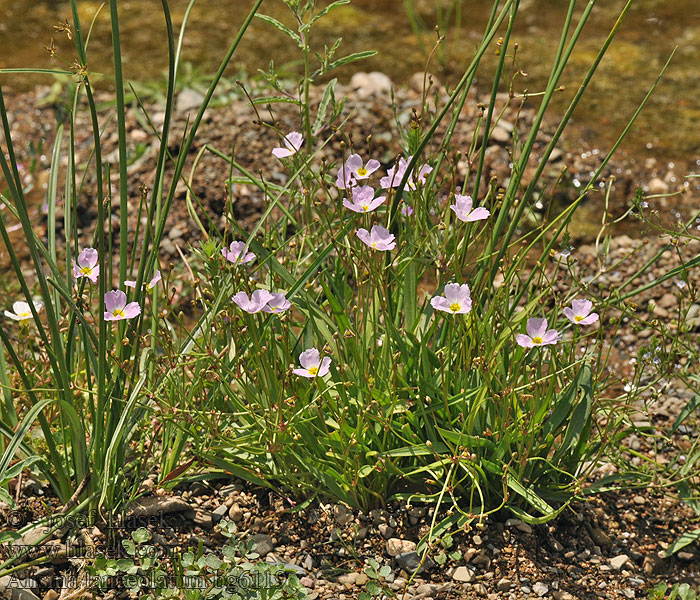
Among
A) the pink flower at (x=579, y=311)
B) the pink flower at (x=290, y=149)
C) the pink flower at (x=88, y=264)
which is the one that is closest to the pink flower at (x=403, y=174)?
the pink flower at (x=290, y=149)

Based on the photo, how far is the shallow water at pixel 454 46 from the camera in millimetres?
3867

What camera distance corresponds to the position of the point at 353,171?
180cm

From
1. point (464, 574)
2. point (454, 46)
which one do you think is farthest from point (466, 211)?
point (454, 46)

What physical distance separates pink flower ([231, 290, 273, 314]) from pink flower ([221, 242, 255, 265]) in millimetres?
123

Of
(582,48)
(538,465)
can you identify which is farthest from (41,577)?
(582,48)

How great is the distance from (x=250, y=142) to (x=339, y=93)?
0.62 metres

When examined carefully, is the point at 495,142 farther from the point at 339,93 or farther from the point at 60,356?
the point at 60,356

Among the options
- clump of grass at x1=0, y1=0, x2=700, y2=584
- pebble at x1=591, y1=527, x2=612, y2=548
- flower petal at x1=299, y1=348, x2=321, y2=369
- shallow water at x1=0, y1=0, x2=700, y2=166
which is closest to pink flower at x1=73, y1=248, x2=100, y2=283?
clump of grass at x1=0, y1=0, x2=700, y2=584

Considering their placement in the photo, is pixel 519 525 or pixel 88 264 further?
pixel 519 525

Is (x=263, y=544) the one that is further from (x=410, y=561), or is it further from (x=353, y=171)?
(x=353, y=171)

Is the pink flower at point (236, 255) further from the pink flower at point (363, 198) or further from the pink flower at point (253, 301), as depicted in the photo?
the pink flower at point (363, 198)

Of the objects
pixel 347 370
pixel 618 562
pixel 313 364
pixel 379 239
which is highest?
pixel 379 239

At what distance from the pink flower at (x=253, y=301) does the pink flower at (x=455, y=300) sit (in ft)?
1.17

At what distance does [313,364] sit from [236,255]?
32 cm
